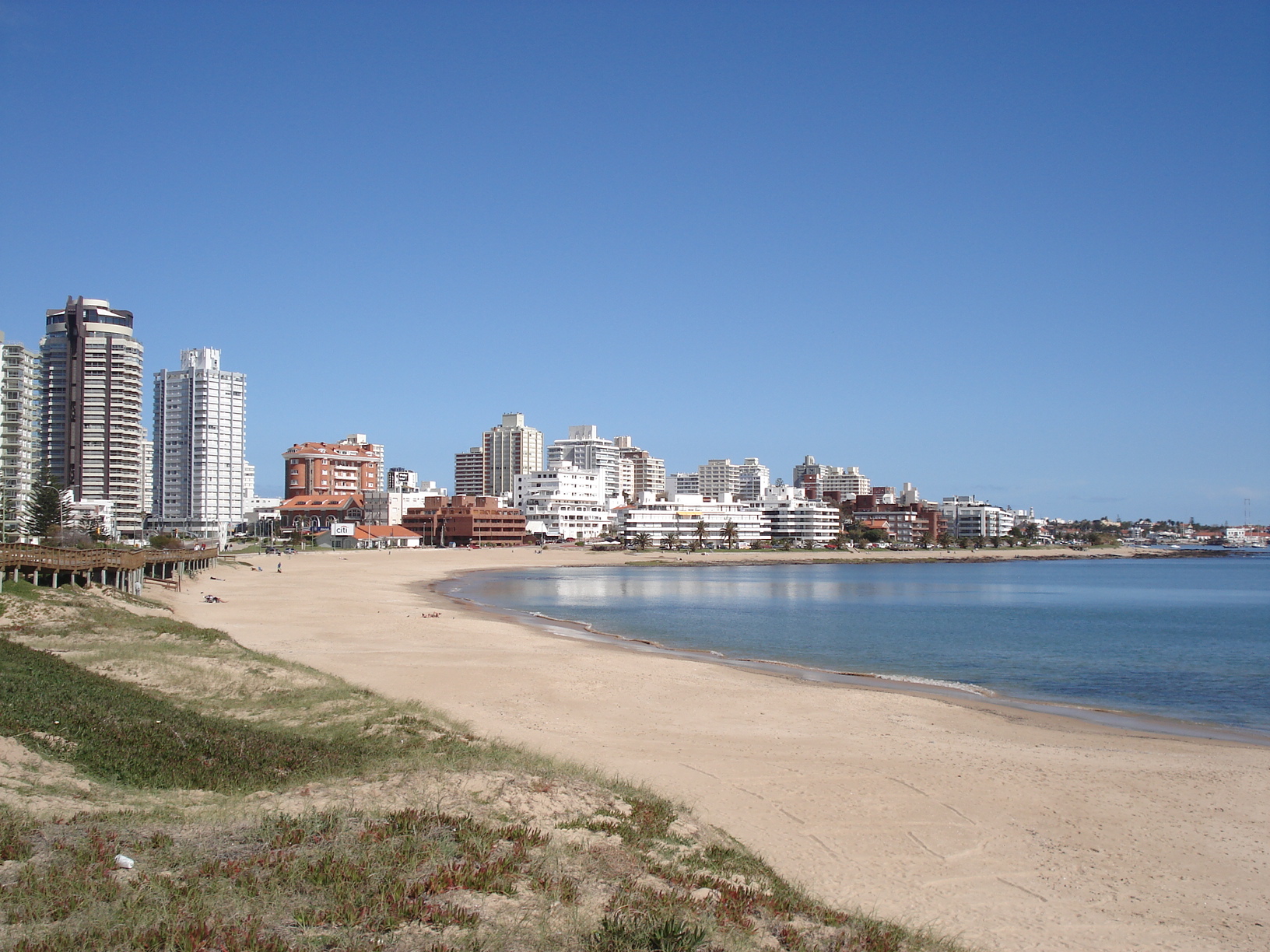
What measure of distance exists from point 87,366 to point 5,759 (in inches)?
4915

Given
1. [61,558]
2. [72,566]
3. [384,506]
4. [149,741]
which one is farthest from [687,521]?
[149,741]

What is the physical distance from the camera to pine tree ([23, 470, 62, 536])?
255 ft

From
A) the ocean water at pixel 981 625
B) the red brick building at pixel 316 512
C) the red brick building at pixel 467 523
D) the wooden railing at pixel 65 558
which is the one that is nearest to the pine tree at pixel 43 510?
the ocean water at pixel 981 625

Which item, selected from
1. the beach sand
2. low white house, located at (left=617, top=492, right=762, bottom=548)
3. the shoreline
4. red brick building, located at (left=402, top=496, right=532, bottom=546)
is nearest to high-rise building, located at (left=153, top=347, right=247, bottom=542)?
red brick building, located at (left=402, top=496, right=532, bottom=546)

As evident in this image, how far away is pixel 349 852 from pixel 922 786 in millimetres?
10020

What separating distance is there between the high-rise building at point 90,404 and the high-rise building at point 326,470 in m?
37.6

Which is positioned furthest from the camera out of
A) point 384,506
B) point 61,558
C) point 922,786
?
point 384,506

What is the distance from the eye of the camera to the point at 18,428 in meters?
87.1

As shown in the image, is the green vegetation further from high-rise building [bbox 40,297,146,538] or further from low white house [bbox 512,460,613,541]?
low white house [bbox 512,460,613,541]

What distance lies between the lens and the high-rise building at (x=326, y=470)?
158 meters

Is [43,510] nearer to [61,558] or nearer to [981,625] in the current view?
[61,558]

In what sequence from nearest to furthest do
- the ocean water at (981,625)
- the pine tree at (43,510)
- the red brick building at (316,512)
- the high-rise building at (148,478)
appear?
the ocean water at (981,625) < the pine tree at (43,510) < the high-rise building at (148,478) < the red brick building at (316,512)

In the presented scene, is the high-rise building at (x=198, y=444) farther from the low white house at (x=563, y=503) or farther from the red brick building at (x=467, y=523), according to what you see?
the low white house at (x=563, y=503)

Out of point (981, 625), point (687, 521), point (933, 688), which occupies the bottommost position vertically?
point (981, 625)
